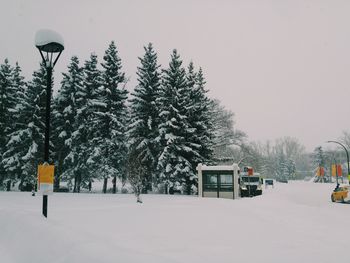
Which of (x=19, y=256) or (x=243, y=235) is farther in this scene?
(x=243, y=235)

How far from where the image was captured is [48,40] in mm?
8789

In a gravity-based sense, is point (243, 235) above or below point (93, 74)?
below

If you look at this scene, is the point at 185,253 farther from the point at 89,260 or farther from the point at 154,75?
the point at 154,75

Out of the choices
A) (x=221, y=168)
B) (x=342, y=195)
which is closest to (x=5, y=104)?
(x=221, y=168)

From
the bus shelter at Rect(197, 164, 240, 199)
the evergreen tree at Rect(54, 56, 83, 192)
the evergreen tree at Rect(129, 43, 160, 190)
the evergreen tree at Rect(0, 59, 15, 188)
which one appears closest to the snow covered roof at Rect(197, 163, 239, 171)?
the bus shelter at Rect(197, 164, 240, 199)

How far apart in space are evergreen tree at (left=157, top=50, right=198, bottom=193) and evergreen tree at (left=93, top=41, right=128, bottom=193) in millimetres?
4943

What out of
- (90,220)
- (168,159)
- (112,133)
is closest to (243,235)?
(90,220)

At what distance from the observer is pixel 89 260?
4.71 meters

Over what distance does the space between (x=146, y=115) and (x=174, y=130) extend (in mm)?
4049

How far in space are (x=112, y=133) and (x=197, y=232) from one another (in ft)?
75.6

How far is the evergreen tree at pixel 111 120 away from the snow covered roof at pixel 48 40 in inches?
892

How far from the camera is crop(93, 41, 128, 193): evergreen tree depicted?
31516mm

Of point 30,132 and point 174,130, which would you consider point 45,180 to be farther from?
point 30,132

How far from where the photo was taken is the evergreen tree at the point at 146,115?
3089 centimetres
